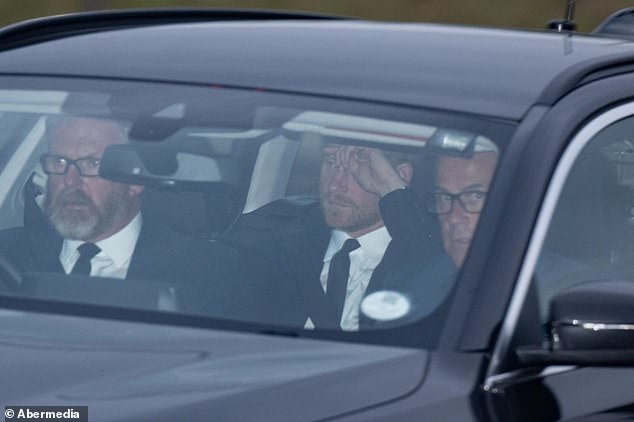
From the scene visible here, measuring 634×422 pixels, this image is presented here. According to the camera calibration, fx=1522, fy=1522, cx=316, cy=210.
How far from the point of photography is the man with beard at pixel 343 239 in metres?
3.01

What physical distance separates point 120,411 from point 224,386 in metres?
0.19

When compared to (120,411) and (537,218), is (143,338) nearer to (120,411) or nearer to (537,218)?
(120,411)

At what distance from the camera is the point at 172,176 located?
329 centimetres

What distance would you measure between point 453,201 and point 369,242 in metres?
0.35

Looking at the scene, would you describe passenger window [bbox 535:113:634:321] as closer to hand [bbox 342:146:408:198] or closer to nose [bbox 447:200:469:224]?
nose [bbox 447:200:469:224]

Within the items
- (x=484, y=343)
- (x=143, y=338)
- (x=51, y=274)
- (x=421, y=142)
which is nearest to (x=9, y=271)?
(x=51, y=274)

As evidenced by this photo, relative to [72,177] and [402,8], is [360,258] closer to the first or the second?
[72,177]

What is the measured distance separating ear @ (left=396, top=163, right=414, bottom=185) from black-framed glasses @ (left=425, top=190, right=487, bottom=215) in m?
0.06

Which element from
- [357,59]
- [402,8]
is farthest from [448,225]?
[402,8]

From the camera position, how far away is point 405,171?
10.3 ft

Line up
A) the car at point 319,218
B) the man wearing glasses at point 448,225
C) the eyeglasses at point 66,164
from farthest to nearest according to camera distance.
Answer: the eyeglasses at point 66,164 → the man wearing glasses at point 448,225 → the car at point 319,218

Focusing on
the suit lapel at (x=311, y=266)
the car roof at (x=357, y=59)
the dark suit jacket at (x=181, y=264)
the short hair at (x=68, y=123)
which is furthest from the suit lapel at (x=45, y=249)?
the suit lapel at (x=311, y=266)

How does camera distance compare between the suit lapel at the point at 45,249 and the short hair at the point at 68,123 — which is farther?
the short hair at the point at 68,123

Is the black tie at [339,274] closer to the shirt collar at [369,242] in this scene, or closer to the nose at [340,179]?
the shirt collar at [369,242]
